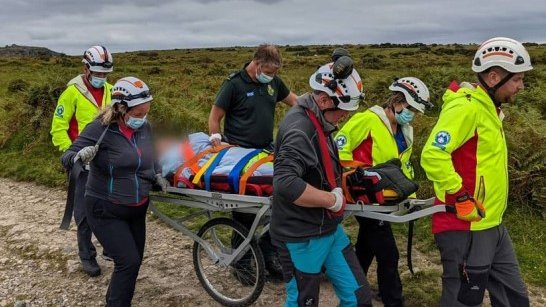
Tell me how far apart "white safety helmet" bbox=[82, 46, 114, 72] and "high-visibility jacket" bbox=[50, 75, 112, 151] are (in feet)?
0.90

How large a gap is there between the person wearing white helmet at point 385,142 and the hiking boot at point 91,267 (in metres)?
3.48

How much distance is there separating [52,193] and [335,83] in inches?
348

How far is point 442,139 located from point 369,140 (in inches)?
44.3

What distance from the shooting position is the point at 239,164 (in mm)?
5051

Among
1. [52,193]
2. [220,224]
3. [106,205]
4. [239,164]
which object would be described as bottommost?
[52,193]

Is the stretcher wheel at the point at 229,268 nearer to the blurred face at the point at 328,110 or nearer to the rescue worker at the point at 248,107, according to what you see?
the rescue worker at the point at 248,107

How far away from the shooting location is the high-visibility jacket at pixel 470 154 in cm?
390

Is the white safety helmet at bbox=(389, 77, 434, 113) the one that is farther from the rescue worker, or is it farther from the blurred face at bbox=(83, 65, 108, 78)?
the blurred face at bbox=(83, 65, 108, 78)

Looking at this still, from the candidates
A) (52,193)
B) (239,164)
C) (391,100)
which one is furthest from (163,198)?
(52,193)

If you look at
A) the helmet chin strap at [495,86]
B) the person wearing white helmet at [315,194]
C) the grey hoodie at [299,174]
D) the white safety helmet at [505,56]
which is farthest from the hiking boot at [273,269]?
the white safety helmet at [505,56]

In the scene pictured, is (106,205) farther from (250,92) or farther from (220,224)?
(250,92)

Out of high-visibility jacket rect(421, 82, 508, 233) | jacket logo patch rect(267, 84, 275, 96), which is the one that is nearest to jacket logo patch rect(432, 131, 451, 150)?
high-visibility jacket rect(421, 82, 508, 233)

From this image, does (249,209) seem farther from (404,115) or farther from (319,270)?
(404,115)

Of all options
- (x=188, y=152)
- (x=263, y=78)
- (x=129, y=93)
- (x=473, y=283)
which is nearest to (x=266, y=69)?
(x=263, y=78)
